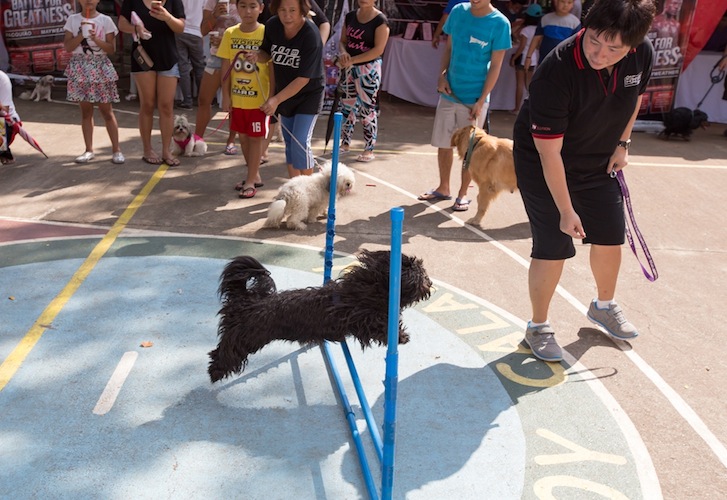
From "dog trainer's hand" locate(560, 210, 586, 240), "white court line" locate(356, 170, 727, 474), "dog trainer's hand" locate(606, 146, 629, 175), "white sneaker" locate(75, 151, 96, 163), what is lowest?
"white court line" locate(356, 170, 727, 474)

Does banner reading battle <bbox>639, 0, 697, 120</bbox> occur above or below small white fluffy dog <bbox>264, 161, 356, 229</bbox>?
above

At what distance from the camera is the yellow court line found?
12.1 ft

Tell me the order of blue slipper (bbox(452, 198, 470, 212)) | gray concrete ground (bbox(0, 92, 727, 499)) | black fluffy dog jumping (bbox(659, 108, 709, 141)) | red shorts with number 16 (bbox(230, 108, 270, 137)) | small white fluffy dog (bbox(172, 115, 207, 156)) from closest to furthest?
gray concrete ground (bbox(0, 92, 727, 499)) < red shorts with number 16 (bbox(230, 108, 270, 137)) < blue slipper (bbox(452, 198, 470, 212)) < small white fluffy dog (bbox(172, 115, 207, 156)) < black fluffy dog jumping (bbox(659, 108, 709, 141))

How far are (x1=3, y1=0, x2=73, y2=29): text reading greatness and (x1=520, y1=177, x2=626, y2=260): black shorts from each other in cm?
1000

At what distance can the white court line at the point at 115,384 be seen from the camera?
11.0 feet

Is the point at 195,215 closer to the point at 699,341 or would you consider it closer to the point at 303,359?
the point at 303,359

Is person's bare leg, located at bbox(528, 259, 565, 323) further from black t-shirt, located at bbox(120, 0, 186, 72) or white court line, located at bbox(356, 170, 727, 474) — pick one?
black t-shirt, located at bbox(120, 0, 186, 72)

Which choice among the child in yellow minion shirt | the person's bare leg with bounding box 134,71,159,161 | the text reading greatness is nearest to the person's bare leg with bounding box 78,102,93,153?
the person's bare leg with bounding box 134,71,159,161

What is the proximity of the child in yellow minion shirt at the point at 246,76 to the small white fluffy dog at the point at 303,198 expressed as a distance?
2.66 feet

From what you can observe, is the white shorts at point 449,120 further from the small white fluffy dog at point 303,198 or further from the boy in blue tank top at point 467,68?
the small white fluffy dog at point 303,198

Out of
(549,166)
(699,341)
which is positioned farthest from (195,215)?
(699,341)

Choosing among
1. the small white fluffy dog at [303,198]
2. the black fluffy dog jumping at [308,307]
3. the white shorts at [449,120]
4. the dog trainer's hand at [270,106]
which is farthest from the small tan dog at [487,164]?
the black fluffy dog jumping at [308,307]

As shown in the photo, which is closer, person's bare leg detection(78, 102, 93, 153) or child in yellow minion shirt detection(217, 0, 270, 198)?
child in yellow minion shirt detection(217, 0, 270, 198)

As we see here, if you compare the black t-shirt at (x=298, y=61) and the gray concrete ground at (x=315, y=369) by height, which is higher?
the black t-shirt at (x=298, y=61)
